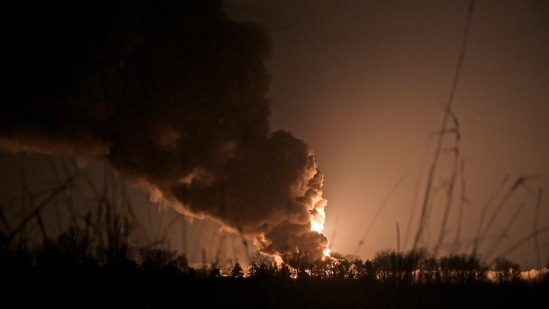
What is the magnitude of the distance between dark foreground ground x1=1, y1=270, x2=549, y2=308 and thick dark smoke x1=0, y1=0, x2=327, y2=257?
1601 inches

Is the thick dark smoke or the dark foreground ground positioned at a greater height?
the thick dark smoke

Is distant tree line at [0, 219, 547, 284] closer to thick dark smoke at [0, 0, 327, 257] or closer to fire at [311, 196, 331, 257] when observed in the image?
thick dark smoke at [0, 0, 327, 257]

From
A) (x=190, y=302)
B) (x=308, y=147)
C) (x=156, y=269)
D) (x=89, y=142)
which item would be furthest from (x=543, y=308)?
(x=308, y=147)

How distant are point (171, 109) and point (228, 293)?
155 ft

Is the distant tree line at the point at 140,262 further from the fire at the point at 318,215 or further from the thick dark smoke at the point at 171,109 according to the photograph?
the fire at the point at 318,215

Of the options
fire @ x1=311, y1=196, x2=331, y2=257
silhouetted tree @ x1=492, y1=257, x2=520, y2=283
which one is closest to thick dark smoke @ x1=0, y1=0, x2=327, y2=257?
fire @ x1=311, y1=196, x2=331, y2=257

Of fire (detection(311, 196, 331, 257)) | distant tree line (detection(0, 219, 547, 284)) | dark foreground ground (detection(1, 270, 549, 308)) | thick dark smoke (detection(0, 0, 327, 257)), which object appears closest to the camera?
dark foreground ground (detection(1, 270, 549, 308))

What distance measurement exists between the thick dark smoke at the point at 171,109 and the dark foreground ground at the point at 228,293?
40.7 m

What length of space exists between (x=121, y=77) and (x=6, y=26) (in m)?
12.3

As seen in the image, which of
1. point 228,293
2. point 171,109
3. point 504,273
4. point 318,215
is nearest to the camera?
point 228,293

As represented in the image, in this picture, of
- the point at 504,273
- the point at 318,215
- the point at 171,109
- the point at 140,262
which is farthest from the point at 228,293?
the point at 318,215

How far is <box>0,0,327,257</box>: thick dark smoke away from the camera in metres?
45.5

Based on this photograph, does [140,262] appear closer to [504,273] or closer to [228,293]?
[228,293]

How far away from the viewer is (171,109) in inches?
2035
